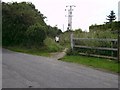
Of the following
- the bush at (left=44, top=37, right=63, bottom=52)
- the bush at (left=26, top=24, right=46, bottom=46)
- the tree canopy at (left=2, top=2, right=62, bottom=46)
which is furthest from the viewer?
the tree canopy at (left=2, top=2, right=62, bottom=46)

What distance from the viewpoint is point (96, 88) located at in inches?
435

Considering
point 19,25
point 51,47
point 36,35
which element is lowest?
point 51,47

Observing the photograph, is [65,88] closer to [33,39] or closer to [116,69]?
[116,69]

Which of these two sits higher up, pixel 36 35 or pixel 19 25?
pixel 19 25

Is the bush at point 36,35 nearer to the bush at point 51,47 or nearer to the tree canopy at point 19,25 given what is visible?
the tree canopy at point 19,25

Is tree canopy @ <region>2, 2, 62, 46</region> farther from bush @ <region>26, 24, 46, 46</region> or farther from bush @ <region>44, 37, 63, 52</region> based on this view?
bush @ <region>44, 37, 63, 52</region>

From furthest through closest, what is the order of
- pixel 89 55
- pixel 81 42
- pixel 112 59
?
pixel 81 42 < pixel 89 55 < pixel 112 59

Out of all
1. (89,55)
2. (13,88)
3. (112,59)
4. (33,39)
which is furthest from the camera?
(33,39)

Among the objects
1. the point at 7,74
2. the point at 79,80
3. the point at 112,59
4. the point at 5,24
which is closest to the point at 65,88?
the point at 79,80

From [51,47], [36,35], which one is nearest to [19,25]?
[36,35]

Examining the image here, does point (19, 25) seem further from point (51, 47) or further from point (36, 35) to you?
point (51, 47)

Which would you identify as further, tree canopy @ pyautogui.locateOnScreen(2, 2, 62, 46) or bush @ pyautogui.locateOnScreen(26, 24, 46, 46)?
tree canopy @ pyautogui.locateOnScreen(2, 2, 62, 46)

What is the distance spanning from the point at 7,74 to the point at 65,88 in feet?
14.3

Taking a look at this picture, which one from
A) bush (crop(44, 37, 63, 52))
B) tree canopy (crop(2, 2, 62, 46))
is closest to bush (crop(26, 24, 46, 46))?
tree canopy (crop(2, 2, 62, 46))
